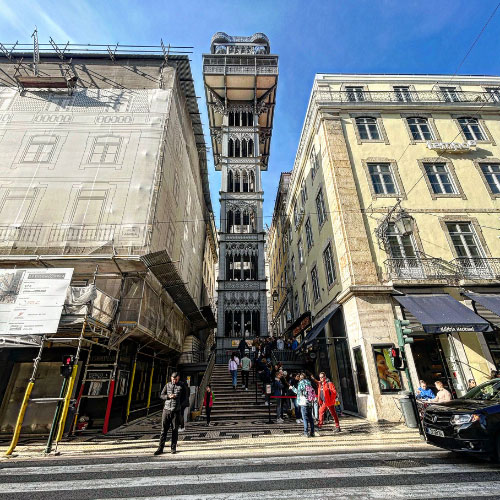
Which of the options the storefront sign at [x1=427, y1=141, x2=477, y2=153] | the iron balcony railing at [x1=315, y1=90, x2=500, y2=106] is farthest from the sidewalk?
the iron balcony railing at [x1=315, y1=90, x2=500, y2=106]

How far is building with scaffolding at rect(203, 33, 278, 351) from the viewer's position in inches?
1117

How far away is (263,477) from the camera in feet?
15.6

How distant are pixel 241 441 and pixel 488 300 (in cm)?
1233

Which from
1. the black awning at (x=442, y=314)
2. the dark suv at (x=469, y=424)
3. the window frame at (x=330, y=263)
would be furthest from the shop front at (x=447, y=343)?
the dark suv at (x=469, y=424)

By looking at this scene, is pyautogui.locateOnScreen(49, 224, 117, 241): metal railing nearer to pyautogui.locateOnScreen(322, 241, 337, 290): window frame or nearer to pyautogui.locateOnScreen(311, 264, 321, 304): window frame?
pyautogui.locateOnScreen(322, 241, 337, 290): window frame

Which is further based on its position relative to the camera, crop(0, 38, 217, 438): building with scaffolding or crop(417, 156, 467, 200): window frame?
A: crop(417, 156, 467, 200): window frame

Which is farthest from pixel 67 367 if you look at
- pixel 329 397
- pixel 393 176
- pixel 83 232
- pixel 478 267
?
pixel 478 267

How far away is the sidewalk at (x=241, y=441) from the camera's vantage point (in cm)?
688

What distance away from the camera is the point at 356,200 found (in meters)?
15.0

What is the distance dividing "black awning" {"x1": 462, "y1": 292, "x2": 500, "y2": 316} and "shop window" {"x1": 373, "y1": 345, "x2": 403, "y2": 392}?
4624 millimetres

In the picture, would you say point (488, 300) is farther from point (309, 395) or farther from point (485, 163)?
point (309, 395)

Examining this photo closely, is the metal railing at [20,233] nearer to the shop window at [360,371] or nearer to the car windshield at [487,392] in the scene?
the shop window at [360,371]

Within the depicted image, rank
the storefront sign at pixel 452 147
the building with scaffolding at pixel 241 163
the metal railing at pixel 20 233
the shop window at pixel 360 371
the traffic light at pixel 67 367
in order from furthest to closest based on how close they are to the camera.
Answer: the building with scaffolding at pixel 241 163 < the storefront sign at pixel 452 147 < the metal railing at pixel 20 233 < the shop window at pixel 360 371 < the traffic light at pixel 67 367

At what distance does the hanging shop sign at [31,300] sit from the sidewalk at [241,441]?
344 centimetres
